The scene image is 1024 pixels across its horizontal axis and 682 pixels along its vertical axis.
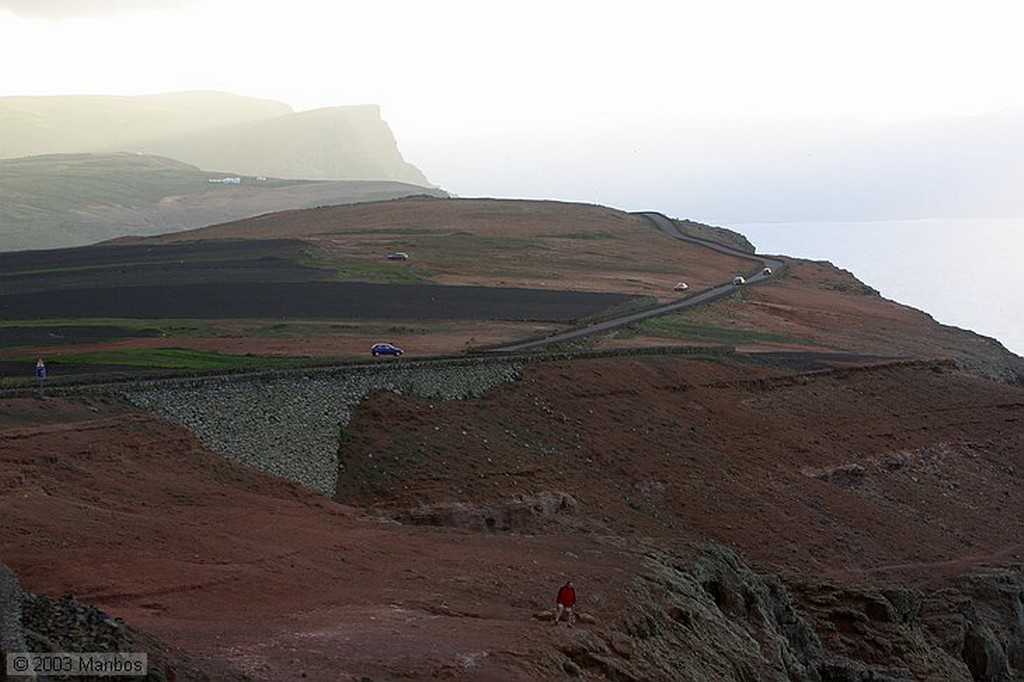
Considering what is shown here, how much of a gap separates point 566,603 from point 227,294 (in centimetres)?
5053

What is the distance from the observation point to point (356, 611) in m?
22.9

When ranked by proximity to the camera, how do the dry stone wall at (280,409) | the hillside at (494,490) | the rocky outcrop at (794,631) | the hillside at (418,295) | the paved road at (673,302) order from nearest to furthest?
the hillside at (494,490), the rocky outcrop at (794,631), the dry stone wall at (280,409), the hillside at (418,295), the paved road at (673,302)

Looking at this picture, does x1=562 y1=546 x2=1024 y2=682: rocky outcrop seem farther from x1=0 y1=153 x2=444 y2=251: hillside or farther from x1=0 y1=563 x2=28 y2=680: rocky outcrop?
x1=0 y1=153 x2=444 y2=251: hillside

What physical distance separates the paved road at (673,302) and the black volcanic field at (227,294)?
256 centimetres

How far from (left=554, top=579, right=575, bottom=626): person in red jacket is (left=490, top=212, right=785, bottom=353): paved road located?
93.4 feet

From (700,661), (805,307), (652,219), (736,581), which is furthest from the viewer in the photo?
(652,219)

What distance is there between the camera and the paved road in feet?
187

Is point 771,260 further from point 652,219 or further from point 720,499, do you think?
point 720,499

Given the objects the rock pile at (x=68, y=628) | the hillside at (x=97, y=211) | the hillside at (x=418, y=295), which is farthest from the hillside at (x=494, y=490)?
the hillside at (x=97, y=211)

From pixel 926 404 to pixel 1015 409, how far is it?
18.1 ft

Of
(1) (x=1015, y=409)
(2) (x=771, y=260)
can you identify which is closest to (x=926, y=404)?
(1) (x=1015, y=409)

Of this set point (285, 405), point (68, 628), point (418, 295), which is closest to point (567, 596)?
point (68, 628)

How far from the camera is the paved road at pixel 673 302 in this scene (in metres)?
57.1

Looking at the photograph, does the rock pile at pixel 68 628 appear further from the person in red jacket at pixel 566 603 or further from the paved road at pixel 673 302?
the paved road at pixel 673 302
